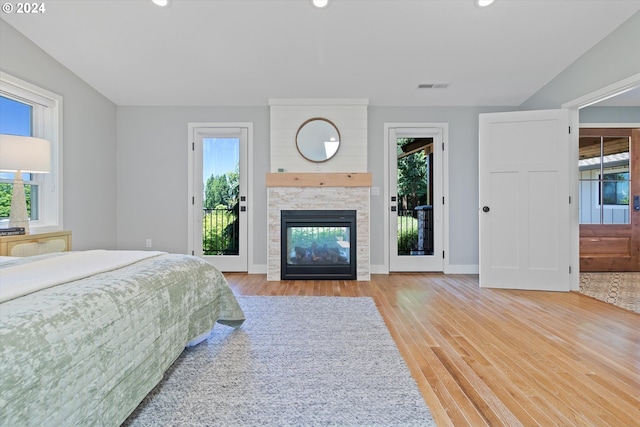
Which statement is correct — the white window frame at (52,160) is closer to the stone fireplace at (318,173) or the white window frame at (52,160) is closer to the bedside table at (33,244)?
the bedside table at (33,244)

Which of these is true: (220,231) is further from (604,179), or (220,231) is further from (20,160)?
(604,179)

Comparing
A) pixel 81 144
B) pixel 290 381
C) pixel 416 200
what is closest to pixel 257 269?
pixel 416 200

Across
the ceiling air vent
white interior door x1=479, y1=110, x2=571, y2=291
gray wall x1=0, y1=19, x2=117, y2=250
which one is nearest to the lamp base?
gray wall x1=0, y1=19, x2=117, y2=250

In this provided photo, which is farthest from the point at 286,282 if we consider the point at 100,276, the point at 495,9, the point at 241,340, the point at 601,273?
the point at 601,273

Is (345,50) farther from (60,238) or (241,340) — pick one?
(60,238)

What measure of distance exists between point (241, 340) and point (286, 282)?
1725 mm

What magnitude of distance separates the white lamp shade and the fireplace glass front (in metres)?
2.39

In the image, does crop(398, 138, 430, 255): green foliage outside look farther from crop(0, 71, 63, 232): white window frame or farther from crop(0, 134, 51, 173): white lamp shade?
crop(0, 71, 63, 232): white window frame

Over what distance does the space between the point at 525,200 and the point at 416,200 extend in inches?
51.8

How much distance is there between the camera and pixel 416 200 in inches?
174

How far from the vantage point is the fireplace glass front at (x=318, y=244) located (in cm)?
395

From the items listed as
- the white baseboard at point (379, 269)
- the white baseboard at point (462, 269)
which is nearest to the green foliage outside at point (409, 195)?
the white baseboard at point (379, 269)

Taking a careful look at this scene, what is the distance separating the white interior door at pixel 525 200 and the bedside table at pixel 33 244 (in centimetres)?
441

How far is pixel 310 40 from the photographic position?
3.13m
